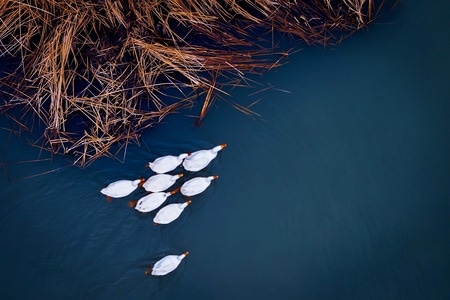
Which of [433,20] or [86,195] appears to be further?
[433,20]

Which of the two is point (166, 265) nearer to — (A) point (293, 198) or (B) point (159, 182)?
(B) point (159, 182)

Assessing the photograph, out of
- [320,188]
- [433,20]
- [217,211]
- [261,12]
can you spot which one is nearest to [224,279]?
[217,211]

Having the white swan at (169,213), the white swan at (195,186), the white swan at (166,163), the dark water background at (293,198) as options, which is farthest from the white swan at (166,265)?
the white swan at (166,163)

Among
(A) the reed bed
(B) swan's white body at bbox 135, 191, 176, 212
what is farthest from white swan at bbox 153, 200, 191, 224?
(A) the reed bed

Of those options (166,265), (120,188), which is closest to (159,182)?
(120,188)

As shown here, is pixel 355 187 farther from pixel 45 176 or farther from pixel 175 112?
pixel 45 176

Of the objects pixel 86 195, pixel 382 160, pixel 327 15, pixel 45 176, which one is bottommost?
pixel 382 160
